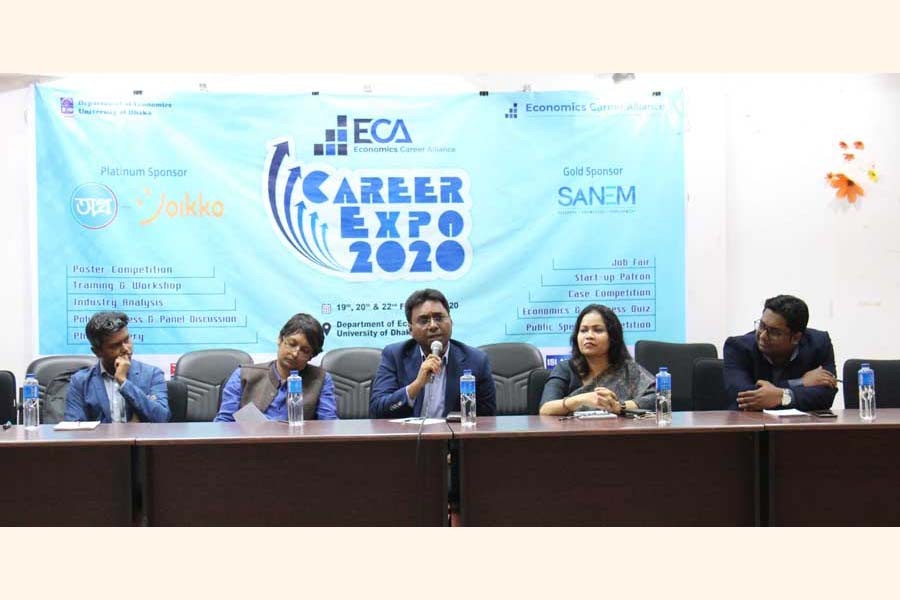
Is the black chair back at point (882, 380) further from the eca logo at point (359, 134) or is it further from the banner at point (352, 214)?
the eca logo at point (359, 134)

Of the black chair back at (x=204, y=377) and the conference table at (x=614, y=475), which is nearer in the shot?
the conference table at (x=614, y=475)

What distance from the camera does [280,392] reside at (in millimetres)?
4105

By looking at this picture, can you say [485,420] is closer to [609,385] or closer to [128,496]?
[609,385]

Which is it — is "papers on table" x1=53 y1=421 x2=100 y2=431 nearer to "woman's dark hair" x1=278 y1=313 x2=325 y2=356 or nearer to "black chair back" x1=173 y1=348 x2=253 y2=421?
"woman's dark hair" x1=278 y1=313 x2=325 y2=356

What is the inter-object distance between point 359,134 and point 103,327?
209 centimetres

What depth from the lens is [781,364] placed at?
13.9ft

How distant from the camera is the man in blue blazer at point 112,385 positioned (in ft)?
13.5

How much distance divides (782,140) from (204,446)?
4055 mm

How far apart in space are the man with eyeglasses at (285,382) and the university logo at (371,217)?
1.52m

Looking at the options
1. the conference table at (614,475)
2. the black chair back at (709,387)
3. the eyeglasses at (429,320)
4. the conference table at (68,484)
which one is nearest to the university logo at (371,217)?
the eyeglasses at (429,320)

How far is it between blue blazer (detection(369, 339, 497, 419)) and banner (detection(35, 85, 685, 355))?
4.51ft

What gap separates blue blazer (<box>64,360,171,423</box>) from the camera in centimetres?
409

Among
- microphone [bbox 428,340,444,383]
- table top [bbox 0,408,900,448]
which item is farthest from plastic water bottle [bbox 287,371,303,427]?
microphone [bbox 428,340,444,383]

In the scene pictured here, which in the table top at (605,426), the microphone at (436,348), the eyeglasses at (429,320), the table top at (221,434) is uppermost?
the eyeglasses at (429,320)
